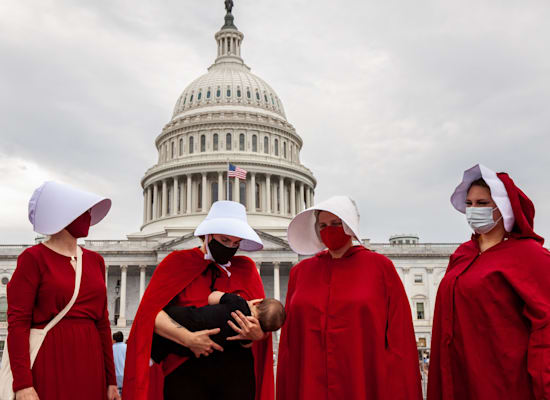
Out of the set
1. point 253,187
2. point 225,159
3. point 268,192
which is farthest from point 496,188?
point 268,192

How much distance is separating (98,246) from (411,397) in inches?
2195

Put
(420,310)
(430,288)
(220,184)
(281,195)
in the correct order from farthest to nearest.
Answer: (281,195)
(220,184)
(430,288)
(420,310)

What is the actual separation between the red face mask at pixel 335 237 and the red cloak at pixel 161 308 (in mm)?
920

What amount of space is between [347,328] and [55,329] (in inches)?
120

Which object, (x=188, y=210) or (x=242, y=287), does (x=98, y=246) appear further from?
(x=242, y=287)

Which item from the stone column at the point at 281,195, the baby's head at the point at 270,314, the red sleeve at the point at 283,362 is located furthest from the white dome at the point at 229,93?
A: the baby's head at the point at 270,314

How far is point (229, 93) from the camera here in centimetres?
7844

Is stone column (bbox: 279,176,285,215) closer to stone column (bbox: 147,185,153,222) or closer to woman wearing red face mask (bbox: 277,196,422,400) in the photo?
stone column (bbox: 147,185,153,222)

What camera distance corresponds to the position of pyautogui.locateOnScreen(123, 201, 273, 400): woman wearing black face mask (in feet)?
19.1

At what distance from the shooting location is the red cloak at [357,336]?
635 cm

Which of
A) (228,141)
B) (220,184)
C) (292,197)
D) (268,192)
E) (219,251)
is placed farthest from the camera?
(228,141)

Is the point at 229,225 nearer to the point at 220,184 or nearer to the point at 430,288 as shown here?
the point at 430,288

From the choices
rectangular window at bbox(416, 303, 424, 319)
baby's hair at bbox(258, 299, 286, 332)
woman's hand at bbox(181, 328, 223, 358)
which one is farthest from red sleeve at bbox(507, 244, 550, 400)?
rectangular window at bbox(416, 303, 424, 319)

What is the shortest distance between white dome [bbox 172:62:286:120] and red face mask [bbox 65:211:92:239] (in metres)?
70.1
